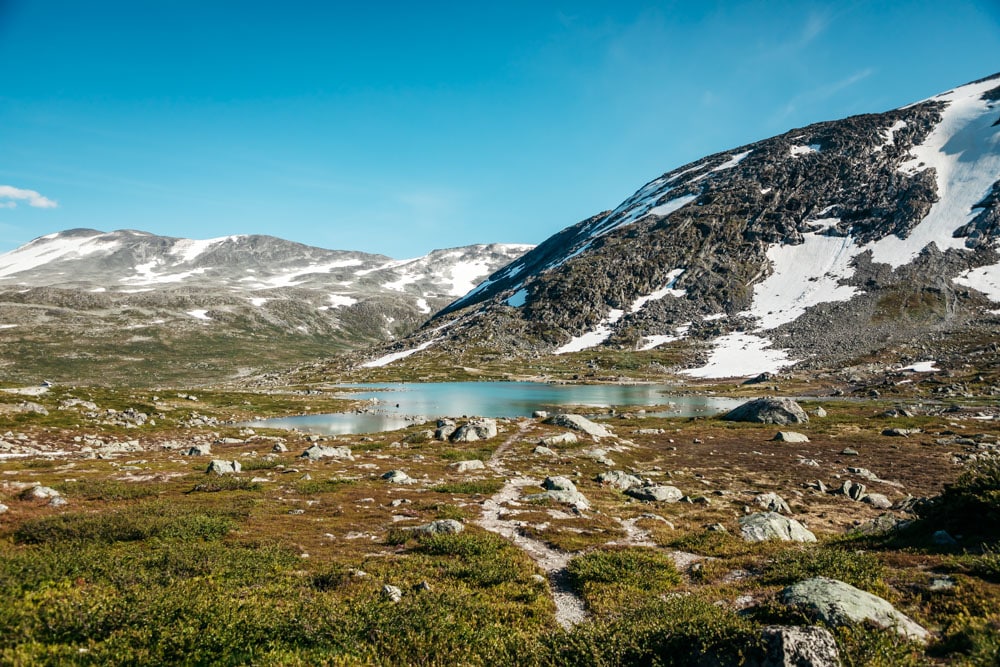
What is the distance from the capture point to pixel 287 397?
11681cm

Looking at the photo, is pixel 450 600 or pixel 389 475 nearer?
pixel 450 600

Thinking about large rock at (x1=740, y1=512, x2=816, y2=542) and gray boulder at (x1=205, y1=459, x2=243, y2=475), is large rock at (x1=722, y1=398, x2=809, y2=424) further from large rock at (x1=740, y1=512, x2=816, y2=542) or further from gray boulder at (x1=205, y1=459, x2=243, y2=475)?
gray boulder at (x1=205, y1=459, x2=243, y2=475)

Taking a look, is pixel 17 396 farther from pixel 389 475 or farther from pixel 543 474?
pixel 543 474

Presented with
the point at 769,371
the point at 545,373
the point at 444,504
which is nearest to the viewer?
the point at 444,504

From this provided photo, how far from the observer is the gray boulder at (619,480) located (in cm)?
3422

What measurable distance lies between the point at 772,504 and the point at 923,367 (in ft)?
463

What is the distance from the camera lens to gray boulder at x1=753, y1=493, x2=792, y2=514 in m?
28.3

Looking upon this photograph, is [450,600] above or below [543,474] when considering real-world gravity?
above

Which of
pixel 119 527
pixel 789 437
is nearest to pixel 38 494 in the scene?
pixel 119 527

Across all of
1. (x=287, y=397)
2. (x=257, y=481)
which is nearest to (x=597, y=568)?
(x=257, y=481)

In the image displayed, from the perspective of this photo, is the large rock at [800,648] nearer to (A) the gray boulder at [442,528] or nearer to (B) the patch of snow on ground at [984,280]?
(A) the gray boulder at [442,528]

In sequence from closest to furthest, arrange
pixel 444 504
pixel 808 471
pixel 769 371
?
pixel 444 504
pixel 808 471
pixel 769 371

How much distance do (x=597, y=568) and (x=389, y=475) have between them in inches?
939

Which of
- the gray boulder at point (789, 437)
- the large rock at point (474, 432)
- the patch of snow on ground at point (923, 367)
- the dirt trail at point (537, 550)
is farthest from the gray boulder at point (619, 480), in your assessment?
the patch of snow on ground at point (923, 367)
